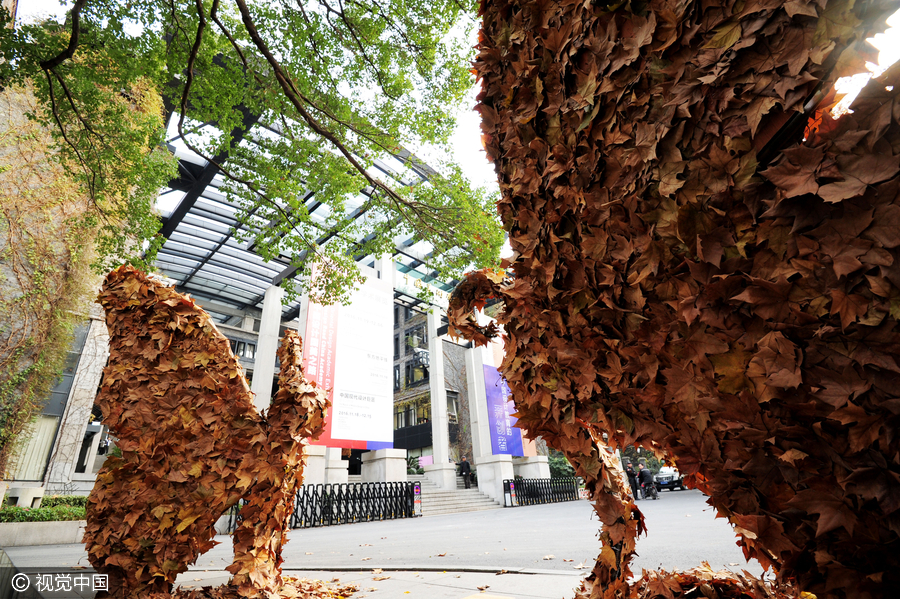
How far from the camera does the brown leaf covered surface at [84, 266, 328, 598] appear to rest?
9.27 ft

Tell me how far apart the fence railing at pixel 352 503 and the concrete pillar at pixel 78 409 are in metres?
5.93

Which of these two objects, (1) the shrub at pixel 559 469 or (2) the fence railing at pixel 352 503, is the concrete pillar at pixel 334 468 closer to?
(2) the fence railing at pixel 352 503

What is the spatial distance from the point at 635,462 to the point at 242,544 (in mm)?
32114

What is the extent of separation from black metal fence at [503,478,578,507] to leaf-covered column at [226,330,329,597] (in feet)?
Answer: 53.0

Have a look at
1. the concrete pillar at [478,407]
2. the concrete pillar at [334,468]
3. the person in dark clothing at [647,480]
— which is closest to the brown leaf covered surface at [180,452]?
the concrete pillar at [334,468]

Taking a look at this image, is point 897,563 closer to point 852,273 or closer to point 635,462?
point 852,273

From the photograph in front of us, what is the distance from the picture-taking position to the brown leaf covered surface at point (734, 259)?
2.77ft

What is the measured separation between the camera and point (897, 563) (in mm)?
838

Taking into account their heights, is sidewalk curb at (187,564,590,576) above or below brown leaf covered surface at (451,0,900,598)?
below

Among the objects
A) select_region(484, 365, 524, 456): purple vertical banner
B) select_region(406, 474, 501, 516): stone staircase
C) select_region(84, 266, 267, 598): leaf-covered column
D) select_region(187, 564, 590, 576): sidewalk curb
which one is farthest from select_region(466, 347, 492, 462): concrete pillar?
select_region(84, 266, 267, 598): leaf-covered column

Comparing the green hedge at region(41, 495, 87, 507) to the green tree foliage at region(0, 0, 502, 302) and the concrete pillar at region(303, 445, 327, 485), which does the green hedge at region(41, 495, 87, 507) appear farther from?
the green tree foliage at region(0, 0, 502, 302)

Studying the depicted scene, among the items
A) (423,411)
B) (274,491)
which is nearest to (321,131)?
(274,491)

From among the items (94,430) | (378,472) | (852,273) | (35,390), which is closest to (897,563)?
(852,273)
